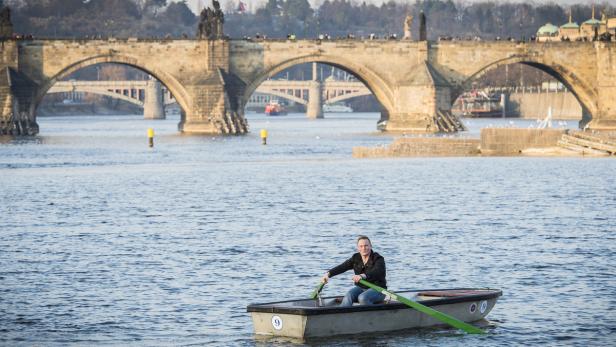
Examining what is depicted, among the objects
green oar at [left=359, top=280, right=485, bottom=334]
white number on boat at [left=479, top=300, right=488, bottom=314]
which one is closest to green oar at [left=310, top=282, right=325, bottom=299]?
green oar at [left=359, top=280, right=485, bottom=334]

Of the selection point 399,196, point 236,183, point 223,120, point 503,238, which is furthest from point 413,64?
point 503,238

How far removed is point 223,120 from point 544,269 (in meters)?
87.3

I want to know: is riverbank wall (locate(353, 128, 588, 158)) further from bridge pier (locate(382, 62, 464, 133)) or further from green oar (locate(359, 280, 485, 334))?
green oar (locate(359, 280, 485, 334))

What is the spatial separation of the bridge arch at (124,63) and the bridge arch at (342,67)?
5.35m

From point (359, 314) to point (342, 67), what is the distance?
100m

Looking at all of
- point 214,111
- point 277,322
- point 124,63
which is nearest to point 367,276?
point 277,322

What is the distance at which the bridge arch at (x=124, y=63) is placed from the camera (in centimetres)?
12081

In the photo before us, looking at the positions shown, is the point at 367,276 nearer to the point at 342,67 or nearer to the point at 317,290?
the point at 317,290

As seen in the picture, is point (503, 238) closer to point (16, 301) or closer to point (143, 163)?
point (16, 301)

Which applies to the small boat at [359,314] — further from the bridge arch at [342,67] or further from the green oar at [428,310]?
the bridge arch at [342,67]

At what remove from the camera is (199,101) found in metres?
122

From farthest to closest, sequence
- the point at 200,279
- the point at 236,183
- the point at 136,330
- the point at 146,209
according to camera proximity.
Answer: the point at 236,183 < the point at 146,209 < the point at 200,279 < the point at 136,330

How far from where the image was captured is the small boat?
91.6ft

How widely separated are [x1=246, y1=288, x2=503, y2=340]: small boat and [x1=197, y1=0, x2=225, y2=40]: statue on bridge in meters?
95.3
